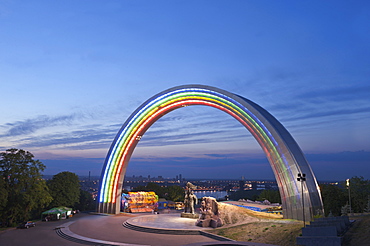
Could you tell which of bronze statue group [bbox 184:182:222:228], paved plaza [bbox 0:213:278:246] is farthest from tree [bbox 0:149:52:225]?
bronze statue group [bbox 184:182:222:228]

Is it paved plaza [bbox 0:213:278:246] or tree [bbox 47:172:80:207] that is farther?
tree [bbox 47:172:80:207]

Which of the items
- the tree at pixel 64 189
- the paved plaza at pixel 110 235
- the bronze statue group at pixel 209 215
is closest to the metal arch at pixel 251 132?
the tree at pixel 64 189

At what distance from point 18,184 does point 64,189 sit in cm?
1127

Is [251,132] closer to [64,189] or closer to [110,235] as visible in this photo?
[110,235]

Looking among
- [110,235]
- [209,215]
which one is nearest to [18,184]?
[110,235]

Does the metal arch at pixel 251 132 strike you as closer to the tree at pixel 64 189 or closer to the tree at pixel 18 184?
the tree at pixel 64 189

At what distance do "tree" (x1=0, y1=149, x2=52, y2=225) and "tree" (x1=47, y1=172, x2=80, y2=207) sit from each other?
337 inches

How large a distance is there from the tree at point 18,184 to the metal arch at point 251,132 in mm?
11064

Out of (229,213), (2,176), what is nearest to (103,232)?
(229,213)

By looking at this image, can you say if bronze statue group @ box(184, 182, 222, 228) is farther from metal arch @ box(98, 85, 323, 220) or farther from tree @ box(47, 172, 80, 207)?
tree @ box(47, 172, 80, 207)

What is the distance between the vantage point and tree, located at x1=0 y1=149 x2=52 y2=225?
3812cm

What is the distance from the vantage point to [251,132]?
35781 mm

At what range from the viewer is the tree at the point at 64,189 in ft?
159

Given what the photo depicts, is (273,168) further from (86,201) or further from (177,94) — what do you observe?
(86,201)
